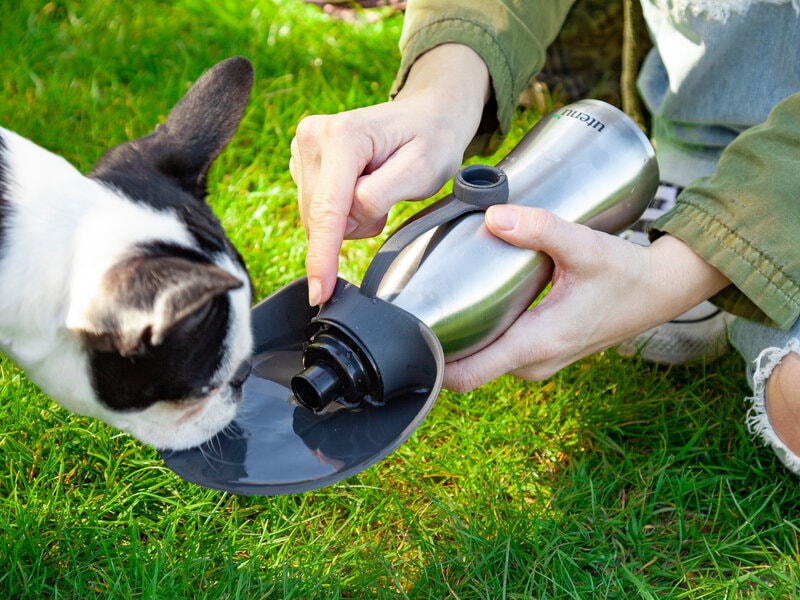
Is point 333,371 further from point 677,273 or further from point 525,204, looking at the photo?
point 677,273

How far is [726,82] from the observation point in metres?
2.13

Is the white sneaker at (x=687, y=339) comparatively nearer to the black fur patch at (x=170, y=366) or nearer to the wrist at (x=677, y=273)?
the wrist at (x=677, y=273)

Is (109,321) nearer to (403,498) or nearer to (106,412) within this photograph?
(106,412)

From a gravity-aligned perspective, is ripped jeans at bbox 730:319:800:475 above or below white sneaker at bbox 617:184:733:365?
above

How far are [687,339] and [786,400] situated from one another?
1.29 ft

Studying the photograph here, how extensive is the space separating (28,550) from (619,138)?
4.24 feet

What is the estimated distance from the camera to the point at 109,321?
1.25 meters

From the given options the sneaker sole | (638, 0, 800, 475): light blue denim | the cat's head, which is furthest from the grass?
the cat's head

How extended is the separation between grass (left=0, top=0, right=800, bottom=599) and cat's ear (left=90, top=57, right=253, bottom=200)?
598mm

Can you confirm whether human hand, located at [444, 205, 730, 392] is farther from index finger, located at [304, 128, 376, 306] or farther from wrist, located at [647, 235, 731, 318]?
index finger, located at [304, 128, 376, 306]

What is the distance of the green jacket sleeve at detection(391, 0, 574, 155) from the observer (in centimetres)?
200

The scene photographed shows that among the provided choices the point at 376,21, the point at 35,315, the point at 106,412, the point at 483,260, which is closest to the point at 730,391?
the point at 483,260

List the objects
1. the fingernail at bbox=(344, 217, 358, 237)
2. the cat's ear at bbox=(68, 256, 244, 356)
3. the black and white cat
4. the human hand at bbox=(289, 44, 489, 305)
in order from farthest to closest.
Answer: the fingernail at bbox=(344, 217, 358, 237) → the human hand at bbox=(289, 44, 489, 305) → the black and white cat → the cat's ear at bbox=(68, 256, 244, 356)

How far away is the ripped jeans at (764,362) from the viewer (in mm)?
1749
